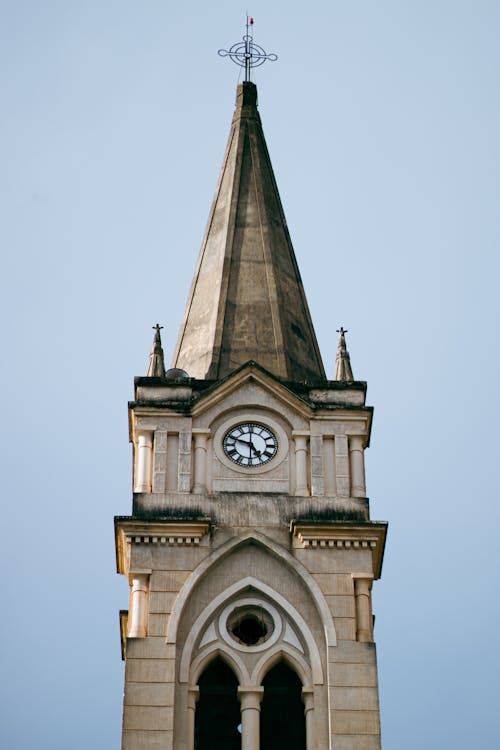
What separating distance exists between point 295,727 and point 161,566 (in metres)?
4.31

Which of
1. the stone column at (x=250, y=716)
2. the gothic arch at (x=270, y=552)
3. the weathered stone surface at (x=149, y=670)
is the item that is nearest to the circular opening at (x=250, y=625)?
the gothic arch at (x=270, y=552)

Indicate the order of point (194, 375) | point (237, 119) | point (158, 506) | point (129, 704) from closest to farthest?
point (129, 704) → point (158, 506) → point (194, 375) → point (237, 119)

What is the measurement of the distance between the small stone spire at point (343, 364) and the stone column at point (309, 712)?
7.84m

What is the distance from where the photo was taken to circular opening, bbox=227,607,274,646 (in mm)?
43594

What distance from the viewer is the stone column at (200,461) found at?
4528cm

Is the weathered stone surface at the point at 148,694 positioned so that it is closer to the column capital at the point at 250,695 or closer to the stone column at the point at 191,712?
the stone column at the point at 191,712

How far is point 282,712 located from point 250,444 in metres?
5.90

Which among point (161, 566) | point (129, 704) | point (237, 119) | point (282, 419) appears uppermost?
point (237, 119)

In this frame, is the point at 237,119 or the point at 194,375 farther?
the point at 237,119

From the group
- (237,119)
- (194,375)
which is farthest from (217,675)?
(237,119)

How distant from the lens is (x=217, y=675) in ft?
142

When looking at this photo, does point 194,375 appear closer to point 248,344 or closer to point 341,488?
point 248,344

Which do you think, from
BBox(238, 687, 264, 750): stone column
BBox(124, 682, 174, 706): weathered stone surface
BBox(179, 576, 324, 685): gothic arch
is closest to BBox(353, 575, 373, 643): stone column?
BBox(179, 576, 324, 685): gothic arch

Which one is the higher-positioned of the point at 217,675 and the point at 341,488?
the point at 341,488
